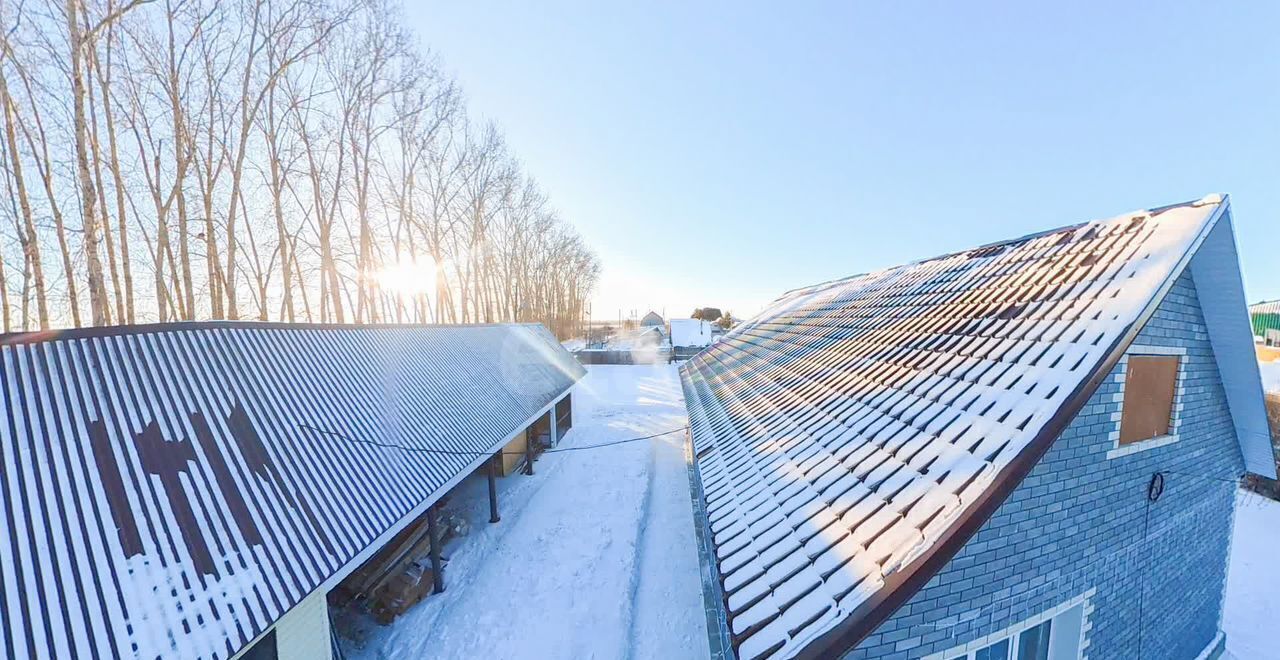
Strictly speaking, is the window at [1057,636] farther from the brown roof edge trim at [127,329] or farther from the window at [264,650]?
the brown roof edge trim at [127,329]

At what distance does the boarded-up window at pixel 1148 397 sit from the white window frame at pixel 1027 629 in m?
1.35

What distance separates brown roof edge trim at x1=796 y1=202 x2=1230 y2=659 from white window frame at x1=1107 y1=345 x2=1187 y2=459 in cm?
73

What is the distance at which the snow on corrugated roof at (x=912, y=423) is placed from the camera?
8.36ft

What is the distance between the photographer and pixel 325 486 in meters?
4.56

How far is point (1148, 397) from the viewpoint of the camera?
3457mm

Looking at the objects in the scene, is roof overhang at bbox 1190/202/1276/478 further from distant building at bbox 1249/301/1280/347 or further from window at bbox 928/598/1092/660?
distant building at bbox 1249/301/1280/347

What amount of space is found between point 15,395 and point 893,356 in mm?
8239

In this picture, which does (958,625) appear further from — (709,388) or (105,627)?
(709,388)

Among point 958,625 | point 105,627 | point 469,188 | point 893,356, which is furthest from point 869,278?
point 469,188

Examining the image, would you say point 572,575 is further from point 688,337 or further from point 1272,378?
point 688,337

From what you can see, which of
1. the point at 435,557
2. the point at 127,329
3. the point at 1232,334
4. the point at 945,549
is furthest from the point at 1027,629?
the point at 127,329

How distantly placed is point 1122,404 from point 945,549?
2356 millimetres

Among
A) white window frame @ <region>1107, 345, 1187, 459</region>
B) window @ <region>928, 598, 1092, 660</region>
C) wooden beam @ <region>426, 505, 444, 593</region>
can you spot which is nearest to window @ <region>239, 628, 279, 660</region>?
wooden beam @ <region>426, 505, 444, 593</region>

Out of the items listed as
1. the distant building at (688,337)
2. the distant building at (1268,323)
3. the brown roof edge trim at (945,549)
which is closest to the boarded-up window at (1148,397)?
the brown roof edge trim at (945,549)
